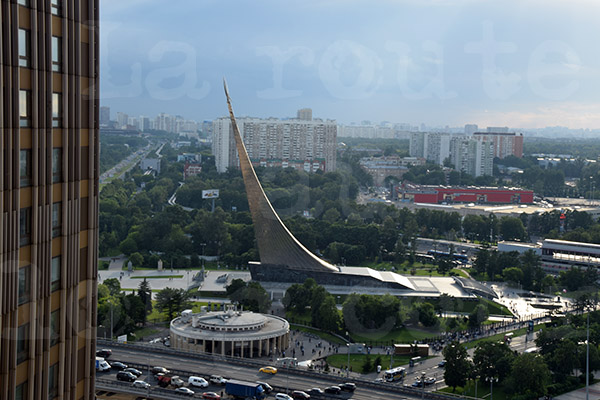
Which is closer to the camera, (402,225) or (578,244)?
(578,244)

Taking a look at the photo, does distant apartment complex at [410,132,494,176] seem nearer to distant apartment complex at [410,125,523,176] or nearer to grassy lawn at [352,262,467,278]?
distant apartment complex at [410,125,523,176]

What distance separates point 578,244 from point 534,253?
5.13 feet

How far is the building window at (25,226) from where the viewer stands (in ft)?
9.93

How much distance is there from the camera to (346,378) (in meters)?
8.92

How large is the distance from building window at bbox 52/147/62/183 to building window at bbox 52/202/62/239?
0.12 meters

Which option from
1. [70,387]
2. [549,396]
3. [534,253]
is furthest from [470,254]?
[70,387]

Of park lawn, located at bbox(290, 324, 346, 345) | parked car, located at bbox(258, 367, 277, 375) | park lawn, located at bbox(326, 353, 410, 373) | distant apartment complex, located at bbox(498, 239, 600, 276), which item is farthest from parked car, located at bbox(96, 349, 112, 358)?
distant apartment complex, located at bbox(498, 239, 600, 276)

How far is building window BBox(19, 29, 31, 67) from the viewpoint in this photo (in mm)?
2938

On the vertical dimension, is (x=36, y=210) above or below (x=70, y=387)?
above

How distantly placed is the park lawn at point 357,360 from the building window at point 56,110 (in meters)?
7.74

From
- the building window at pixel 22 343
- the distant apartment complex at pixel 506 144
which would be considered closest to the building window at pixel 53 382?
the building window at pixel 22 343

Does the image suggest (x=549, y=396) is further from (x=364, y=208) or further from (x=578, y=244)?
(x=364, y=208)

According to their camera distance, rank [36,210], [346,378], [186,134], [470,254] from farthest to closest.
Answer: [186,134] < [470,254] < [346,378] < [36,210]

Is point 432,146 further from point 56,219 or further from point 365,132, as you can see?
point 56,219
